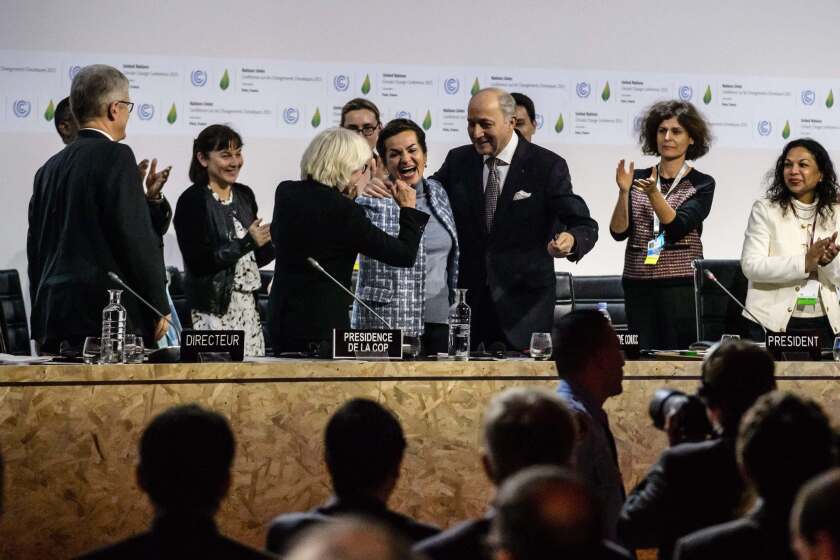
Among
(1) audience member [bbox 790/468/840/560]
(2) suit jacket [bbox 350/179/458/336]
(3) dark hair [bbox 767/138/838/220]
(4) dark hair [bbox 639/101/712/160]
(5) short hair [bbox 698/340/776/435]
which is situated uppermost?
(4) dark hair [bbox 639/101/712/160]

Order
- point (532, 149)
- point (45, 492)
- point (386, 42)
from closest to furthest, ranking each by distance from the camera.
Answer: point (45, 492) → point (532, 149) → point (386, 42)

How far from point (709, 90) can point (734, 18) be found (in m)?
0.39

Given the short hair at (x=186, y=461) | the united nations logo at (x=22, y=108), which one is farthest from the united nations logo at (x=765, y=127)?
the short hair at (x=186, y=461)

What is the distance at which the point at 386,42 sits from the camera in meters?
5.78

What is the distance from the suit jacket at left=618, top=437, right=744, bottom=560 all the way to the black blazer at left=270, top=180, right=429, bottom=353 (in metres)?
1.71

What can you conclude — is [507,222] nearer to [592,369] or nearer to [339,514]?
[592,369]

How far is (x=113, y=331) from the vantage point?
3301mm

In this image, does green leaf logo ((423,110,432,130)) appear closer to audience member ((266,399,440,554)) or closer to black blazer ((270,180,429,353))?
black blazer ((270,180,429,353))

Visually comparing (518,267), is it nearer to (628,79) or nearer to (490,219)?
(490,219)

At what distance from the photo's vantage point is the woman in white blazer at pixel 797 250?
13.5 feet

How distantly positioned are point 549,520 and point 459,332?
2320mm

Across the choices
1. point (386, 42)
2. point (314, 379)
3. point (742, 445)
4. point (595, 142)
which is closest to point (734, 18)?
point (595, 142)

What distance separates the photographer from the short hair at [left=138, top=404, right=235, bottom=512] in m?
1.67

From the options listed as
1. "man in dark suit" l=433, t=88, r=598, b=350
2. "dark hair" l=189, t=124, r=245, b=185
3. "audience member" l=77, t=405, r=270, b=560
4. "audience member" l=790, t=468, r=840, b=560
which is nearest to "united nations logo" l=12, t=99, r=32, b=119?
"dark hair" l=189, t=124, r=245, b=185
